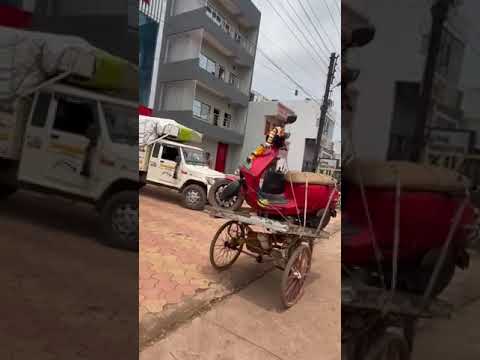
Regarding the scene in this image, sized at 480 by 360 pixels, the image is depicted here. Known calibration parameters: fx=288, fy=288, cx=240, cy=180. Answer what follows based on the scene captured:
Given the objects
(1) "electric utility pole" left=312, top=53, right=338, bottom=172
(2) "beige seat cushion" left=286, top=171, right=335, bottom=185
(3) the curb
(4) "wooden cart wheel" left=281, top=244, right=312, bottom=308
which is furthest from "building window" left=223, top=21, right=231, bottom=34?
(4) "wooden cart wheel" left=281, top=244, right=312, bottom=308

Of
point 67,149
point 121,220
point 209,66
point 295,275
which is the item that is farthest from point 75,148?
point 295,275

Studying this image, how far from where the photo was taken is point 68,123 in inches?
14.3

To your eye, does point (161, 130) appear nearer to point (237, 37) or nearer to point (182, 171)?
point (237, 37)

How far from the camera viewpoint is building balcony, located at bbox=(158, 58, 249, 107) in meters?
0.54

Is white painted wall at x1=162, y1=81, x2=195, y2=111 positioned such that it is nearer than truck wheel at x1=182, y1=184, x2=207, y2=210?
Yes

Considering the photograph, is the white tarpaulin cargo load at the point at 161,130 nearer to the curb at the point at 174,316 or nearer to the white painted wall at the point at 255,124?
the white painted wall at the point at 255,124

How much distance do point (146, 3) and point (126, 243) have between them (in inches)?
14.9

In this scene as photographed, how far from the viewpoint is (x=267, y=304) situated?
1.07 metres

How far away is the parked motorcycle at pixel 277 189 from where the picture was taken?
649 mm

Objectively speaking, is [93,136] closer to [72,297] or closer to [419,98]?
[72,297]

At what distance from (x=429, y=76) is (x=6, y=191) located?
537mm

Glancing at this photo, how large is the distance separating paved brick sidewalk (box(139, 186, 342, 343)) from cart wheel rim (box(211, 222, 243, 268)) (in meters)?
0.04

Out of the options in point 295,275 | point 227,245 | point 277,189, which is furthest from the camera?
point 295,275

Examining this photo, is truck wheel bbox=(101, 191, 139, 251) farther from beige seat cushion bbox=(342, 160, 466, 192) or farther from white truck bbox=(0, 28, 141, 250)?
beige seat cushion bbox=(342, 160, 466, 192)
